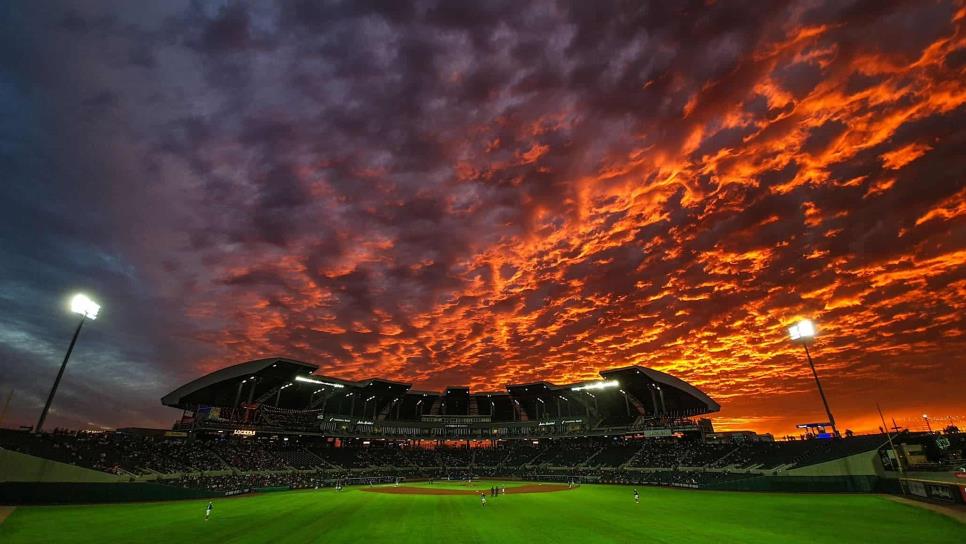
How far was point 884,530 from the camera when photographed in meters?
21.5

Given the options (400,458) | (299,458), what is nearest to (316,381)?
(299,458)

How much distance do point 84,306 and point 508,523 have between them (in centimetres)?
4296

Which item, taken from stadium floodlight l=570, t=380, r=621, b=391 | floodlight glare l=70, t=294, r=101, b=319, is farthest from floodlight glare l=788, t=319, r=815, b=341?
floodlight glare l=70, t=294, r=101, b=319

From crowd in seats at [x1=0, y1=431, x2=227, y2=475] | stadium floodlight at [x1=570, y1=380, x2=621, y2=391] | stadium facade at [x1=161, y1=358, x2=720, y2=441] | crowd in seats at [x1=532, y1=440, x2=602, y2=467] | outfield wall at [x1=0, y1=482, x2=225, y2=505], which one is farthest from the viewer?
crowd in seats at [x1=532, y1=440, x2=602, y2=467]

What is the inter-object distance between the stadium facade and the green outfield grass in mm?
36065

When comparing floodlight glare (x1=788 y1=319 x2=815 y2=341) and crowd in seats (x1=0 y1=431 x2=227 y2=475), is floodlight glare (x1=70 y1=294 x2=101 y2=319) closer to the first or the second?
crowd in seats (x1=0 y1=431 x2=227 y2=475)

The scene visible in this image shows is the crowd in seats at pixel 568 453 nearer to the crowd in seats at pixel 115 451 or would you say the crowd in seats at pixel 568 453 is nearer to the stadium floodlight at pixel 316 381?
the stadium floodlight at pixel 316 381

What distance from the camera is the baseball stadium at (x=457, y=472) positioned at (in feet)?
79.6

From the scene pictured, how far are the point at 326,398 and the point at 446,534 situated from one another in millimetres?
73833

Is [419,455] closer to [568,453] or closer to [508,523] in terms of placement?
[568,453]

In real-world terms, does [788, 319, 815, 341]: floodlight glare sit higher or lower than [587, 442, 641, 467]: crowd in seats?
higher

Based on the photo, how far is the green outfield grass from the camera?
2119cm

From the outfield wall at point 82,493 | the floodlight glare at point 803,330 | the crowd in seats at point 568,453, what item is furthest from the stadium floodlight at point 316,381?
the floodlight glare at point 803,330

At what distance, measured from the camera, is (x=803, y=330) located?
4119 cm
